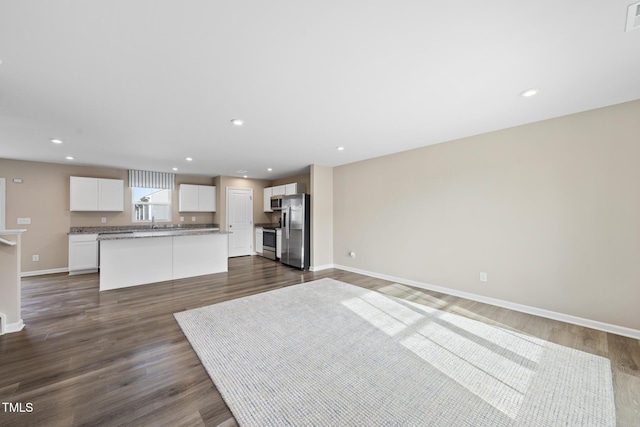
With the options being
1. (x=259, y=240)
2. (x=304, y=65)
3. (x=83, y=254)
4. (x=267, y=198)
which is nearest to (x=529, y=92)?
(x=304, y=65)

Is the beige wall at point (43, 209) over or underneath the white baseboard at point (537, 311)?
over

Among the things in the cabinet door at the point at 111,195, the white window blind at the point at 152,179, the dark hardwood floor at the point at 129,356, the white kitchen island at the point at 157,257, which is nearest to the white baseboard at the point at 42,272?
the dark hardwood floor at the point at 129,356

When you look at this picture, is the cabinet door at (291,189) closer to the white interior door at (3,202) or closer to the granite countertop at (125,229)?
the granite countertop at (125,229)

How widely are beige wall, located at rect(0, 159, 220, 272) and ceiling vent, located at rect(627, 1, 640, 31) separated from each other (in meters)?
8.49

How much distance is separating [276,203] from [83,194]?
175 inches

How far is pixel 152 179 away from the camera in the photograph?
21.3 ft

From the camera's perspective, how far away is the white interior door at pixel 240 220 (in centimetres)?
751

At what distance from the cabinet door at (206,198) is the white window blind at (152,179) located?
72 centimetres

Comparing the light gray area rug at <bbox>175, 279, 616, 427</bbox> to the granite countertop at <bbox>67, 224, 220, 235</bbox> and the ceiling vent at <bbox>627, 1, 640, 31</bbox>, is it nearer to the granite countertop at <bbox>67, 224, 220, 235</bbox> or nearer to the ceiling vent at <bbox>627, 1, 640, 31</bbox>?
the ceiling vent at <bbox>627, 1, 640, 31</bbox>

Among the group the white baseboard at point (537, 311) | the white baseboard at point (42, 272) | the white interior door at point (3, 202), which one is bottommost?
the white baseboard at point (537, 311)

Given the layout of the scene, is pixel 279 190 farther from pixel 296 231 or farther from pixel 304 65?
pixel 304 65

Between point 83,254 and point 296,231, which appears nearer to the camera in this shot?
point 83,254

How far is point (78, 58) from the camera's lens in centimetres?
183

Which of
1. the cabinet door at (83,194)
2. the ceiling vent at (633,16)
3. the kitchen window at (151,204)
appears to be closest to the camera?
the ceiling vent at (633,16)
